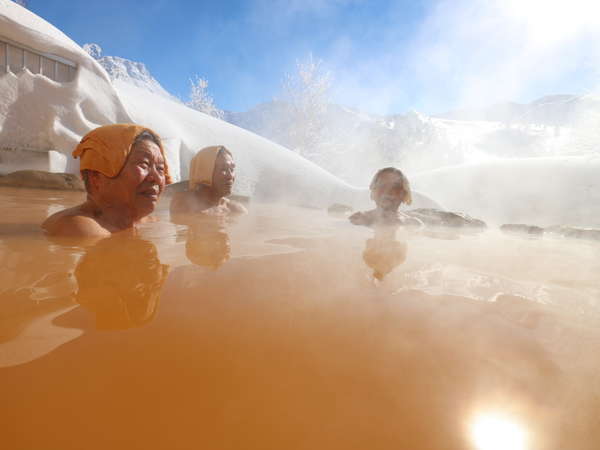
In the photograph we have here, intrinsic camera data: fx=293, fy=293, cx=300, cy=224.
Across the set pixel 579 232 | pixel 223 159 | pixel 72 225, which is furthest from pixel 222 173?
pixel 579 232

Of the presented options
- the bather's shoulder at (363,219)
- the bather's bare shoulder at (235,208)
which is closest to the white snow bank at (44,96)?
the bather's bare shoulder at (235,208)

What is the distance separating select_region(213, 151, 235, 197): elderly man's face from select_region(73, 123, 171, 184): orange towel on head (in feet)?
4.87

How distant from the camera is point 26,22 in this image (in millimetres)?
4641

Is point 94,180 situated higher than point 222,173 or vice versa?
point 222,173

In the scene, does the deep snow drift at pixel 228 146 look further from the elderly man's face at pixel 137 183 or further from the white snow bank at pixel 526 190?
the elderly man's face at pixel 137 183

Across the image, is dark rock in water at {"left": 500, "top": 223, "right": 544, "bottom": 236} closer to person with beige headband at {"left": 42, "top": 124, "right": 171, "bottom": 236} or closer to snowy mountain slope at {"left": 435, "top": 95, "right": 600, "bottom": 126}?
person with beige headband at {"left": 42, "top": 124, "right": 171, "bottom": 236}

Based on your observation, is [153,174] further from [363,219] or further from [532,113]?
[532,113]

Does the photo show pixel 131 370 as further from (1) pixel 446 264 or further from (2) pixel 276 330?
(1) pixel 446 264

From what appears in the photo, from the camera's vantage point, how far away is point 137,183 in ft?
5.59

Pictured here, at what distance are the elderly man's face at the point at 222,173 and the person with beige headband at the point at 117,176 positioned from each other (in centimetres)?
138

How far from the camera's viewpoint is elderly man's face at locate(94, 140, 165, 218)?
1686 millimetres

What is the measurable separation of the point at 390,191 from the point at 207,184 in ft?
7.01

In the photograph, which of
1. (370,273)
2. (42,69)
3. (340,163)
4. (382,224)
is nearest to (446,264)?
(370,273)

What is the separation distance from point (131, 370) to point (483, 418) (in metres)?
0.55
